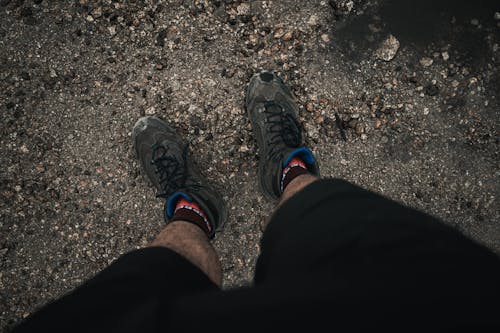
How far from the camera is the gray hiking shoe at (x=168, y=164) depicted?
7.52ft

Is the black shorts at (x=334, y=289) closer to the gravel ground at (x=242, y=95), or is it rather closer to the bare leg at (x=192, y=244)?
the bare leg at (x=192, y=244)

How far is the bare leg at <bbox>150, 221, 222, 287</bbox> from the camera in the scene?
1.78 meters

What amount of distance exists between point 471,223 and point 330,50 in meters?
1.55

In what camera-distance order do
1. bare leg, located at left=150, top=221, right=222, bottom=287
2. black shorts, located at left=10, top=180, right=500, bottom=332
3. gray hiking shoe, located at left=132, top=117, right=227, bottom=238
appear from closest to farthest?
black shorts, located at left=10, top=180, right=500, bottom=332 < bare leg, located at left=150, top=221, right=222, bottom=287 < gray hiking shoe, located at left=132, top=117, right=227, bottom=238

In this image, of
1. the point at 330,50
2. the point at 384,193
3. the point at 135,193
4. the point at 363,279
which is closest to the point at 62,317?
the point at 363,279

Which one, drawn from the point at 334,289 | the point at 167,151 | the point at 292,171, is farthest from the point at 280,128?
the point at 334,289

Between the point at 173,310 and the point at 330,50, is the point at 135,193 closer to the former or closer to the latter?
the point at 173,310

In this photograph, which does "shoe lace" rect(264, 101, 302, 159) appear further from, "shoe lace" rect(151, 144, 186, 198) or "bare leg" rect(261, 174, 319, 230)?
"shoe lace" rect(151, 144, 186, 198)

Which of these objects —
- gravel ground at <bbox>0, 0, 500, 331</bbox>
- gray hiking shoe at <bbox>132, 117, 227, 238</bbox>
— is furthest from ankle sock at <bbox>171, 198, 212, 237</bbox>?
gravel ground at <bbox>0, 0, 500, 331</bbox>

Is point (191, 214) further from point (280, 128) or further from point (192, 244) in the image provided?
point (280, 128)

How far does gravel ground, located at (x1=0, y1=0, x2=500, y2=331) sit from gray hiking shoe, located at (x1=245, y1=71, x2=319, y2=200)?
8 centimetres

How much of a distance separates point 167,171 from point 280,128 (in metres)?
0.82

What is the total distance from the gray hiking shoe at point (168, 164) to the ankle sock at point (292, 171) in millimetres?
454

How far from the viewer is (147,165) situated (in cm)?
238
